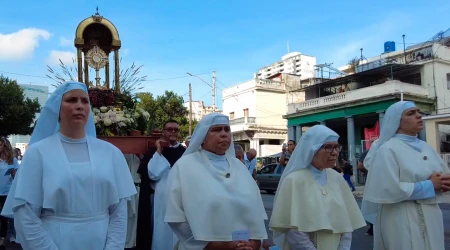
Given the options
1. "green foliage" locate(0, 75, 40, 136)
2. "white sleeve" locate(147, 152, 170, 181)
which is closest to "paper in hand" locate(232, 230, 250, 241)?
"white sleeve" locate(147, 152, 170, 181)

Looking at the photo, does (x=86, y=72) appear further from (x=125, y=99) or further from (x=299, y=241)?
(x=299, y=241)

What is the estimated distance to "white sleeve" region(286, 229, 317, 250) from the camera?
3537 mm

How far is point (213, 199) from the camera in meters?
3.26

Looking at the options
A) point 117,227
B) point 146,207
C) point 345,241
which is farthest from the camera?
point 146,207

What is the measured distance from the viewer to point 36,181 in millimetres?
2781

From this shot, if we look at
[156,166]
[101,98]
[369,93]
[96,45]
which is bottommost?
[156,166]

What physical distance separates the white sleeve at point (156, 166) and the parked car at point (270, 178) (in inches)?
549

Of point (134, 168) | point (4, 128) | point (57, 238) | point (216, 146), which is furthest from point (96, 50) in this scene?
point (4, 128)

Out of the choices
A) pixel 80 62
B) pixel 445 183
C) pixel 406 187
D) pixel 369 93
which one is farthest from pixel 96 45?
pixel 369 93

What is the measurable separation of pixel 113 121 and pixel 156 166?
4.40 ft

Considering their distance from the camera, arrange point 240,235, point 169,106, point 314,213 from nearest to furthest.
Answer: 1. point 240,235
2. point 314,213
3. point 169,106

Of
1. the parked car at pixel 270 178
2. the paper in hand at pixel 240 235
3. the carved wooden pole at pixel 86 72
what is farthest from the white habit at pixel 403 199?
the parked car at pixel 270 178

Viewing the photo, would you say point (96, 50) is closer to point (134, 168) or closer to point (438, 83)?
point (134, 168)

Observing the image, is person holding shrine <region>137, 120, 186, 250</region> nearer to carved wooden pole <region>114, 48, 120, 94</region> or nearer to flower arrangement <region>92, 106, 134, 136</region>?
flower arrangement <region>92, 106, 134, 136</region>
